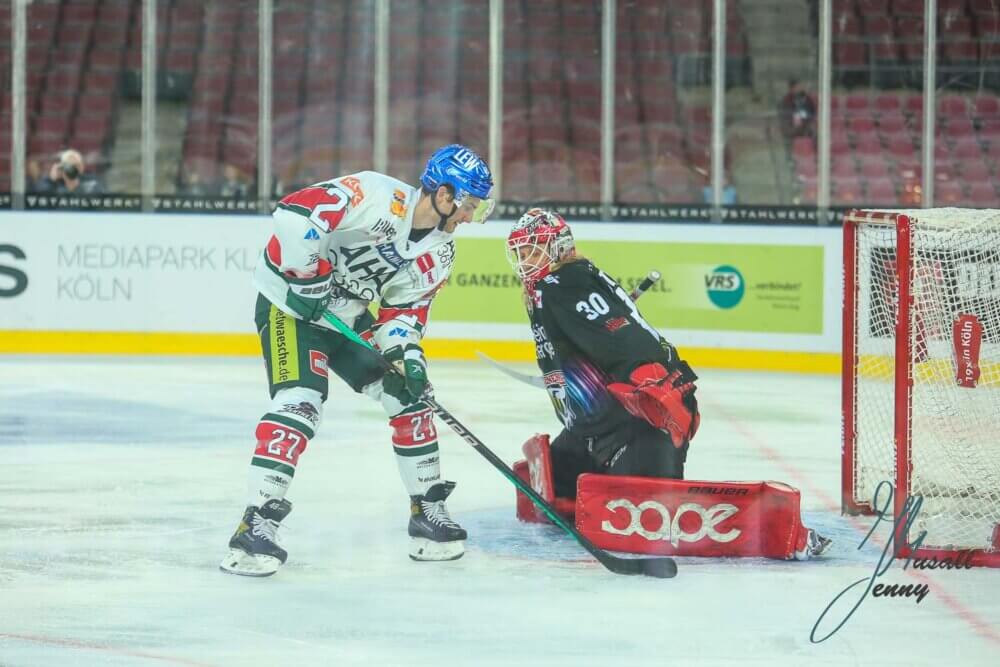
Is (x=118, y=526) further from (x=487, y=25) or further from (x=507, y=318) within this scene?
(x=487, y=25)

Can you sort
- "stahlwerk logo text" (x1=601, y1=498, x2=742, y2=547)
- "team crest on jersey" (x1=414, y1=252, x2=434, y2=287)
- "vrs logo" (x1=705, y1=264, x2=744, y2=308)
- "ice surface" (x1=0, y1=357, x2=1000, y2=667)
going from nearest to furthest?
"ice surface" (x1=0, y1=357, x2=1000, y2=667) → "team crest on jersey" (x1=414, y1=252, x2=434, y2=287) → "stahlwerk logo text" (x1=601, y1=498, x2=742, y2=547) → "vrs logo" (x1=705, y1=264, x2=744, y2=308)

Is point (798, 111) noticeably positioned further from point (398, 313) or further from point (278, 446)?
point (278, 446)

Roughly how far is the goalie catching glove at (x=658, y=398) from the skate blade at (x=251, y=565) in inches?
40.4

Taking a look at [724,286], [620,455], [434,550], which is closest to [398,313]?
[434,550]

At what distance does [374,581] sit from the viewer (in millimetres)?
4082

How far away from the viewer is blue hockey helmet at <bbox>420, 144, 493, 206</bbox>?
161 inches

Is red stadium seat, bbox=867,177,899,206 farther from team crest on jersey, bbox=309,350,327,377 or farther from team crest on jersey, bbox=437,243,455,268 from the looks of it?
team crest on jersey, bbox=309,350,327,377

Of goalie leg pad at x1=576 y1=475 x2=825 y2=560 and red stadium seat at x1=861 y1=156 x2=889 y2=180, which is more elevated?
red stadium seat at x1=861 y1=156 x2=889 y2=180

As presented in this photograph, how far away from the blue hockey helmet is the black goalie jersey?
1.39ft

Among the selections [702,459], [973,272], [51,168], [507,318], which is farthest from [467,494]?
[51,168]

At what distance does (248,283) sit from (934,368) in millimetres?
5212

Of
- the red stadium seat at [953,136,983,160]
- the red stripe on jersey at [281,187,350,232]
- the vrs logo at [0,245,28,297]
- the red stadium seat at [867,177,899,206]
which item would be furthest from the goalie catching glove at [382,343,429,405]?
the red stadium seat at [953,136,983,160]

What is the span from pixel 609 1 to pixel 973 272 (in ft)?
18.0

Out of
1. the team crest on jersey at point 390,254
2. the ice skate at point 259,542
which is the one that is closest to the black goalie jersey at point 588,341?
the team crest on jersey at point 390,254
